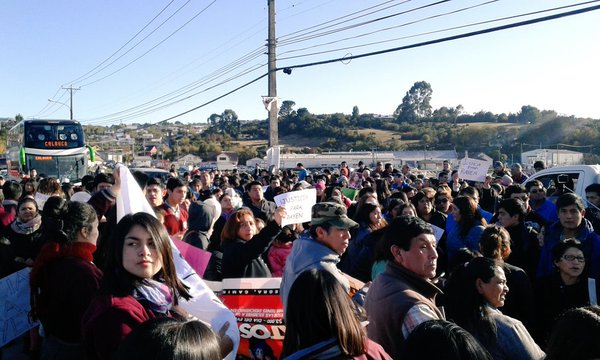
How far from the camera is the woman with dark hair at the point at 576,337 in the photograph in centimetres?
209

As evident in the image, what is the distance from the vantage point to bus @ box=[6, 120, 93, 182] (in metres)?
22.8

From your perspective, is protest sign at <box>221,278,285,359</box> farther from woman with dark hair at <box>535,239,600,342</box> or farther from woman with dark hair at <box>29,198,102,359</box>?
woman with dark hair at <box>535,239,600,342</box>

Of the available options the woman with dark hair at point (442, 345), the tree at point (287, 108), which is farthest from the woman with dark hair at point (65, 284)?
the tree at point (287, 108)

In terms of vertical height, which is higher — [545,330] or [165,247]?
[165,247]

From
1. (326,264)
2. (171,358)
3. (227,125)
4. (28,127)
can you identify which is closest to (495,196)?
(326,264)

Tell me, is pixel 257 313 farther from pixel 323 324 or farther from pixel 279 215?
pixel 323 324

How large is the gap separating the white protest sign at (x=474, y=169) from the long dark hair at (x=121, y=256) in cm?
965

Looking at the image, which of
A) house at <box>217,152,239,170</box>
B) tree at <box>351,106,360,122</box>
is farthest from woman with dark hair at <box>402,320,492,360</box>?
tree at <box>351,106,360,122</box>

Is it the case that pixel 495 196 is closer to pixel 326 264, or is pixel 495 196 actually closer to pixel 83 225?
pixel 326 264

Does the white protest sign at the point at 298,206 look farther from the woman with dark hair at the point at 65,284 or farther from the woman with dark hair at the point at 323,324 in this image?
the woman with dark hair at the point at 323,324

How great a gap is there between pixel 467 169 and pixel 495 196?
7.00ft

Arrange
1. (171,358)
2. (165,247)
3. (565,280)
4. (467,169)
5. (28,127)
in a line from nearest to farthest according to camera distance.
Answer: (171,358) < (165,247) < (565,280) < (467,169) < (28,127)

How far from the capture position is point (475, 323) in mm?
3244

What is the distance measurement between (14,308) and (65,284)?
5.25ft
